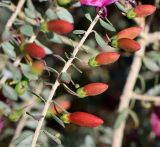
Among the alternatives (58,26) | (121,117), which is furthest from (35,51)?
(121,117)

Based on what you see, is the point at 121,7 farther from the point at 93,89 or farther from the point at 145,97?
the point at 145,97

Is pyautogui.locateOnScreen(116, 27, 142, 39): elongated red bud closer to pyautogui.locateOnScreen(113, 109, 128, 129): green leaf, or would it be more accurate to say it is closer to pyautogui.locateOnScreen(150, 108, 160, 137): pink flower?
pyautogui.locateOnScreen(113, 109, 128, 129): green leaf

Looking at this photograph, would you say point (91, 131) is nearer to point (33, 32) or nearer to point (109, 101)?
point (109, 101)

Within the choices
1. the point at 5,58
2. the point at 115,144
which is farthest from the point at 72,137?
the point at 5,58

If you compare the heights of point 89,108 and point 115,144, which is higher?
point 115,144

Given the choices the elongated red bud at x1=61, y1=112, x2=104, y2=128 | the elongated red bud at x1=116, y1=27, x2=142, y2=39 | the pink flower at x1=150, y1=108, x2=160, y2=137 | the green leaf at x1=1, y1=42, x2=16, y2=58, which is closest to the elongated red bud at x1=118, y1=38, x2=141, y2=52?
the elongated red bud at x1=116, y1=27, x2=142, y2=39

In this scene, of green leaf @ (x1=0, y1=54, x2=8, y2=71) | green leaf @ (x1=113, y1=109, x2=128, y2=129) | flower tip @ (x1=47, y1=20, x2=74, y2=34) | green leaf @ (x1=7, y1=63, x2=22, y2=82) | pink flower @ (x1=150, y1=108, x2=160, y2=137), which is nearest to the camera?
flower tip @ (x1=47, y1=20, x2=74, y2=34)
